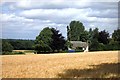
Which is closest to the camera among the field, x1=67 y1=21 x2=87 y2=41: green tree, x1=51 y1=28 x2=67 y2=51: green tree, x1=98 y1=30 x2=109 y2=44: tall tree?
the field

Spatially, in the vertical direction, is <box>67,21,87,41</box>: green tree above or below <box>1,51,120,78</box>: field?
above

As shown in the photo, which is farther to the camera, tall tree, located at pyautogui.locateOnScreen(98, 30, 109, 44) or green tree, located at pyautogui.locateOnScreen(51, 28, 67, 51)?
tall tree, located at pyautogui.locateOnScreen(98, 30, 109, 44)

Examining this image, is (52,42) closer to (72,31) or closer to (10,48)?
(10,48)

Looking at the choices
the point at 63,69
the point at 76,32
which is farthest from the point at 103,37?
the point at 63,69

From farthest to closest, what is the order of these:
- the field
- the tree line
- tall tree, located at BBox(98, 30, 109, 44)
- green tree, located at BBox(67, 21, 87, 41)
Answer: green tree, located at BBox(67, 21, 87, 41) < tall tree, located at BBox(98, 30, 109, 44) < the tree line < the field

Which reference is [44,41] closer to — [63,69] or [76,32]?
[76,32]

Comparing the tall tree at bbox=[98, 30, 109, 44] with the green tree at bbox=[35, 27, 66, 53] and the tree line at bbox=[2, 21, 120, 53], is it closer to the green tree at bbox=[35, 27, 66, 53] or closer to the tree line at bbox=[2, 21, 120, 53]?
the tree line at bbox=[2, 21, 120, 53]

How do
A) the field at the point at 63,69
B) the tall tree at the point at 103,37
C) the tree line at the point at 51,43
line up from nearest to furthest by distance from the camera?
the field at the point at 63,69
the tree line at the point at 51,43
the tall tree at the point at 103,37

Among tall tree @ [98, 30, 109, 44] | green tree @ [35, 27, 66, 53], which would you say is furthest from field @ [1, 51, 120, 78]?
tall tree @ [98, 30, 109, 44]

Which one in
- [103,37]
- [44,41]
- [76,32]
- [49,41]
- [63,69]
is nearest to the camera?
[63,69]

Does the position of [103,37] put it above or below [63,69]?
above

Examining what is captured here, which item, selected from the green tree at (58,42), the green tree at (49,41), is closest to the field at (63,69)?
the green tree at (49,41)

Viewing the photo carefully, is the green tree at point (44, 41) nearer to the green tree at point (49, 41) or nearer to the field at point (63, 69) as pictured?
the green tree at point (49, 41)

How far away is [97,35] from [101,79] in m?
89.3
